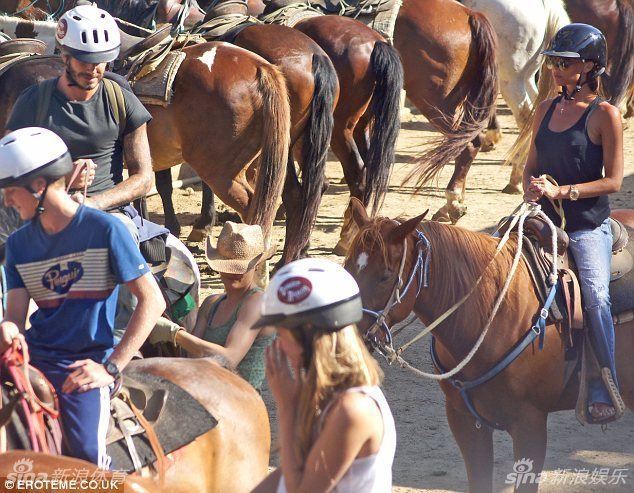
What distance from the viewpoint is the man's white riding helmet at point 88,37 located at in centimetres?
426

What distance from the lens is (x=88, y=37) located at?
431 centimetres

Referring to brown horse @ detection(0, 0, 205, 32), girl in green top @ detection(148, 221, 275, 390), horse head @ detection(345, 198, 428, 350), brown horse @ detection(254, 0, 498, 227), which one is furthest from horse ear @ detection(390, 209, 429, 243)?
brown horse @ detection(254, 0, 498, 227)

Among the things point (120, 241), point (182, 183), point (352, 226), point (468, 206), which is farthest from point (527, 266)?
point (182, 183)

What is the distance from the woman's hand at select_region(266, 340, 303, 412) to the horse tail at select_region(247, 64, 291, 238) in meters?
4.90

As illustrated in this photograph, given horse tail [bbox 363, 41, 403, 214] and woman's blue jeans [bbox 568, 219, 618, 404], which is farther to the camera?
horse tail [bbox 363, 41, 403, 214]

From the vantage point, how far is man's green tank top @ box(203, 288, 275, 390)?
165 inches

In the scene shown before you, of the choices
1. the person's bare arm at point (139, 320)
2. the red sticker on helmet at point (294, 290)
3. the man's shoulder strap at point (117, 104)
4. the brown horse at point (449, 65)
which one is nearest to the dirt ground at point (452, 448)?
the man's shoulder strap at point (117, 104)

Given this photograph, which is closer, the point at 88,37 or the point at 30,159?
the point at 30,159

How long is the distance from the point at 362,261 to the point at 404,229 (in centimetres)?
21

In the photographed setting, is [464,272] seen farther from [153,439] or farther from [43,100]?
[43,100]

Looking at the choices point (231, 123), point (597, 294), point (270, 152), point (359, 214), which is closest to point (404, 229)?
point (359, 214)

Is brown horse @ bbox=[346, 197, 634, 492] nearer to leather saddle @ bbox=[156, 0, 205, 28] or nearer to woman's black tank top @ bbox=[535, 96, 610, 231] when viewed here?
woman's black tank top @ bbox=[535, 96, 610, 231]

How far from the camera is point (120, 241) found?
302 centimetres

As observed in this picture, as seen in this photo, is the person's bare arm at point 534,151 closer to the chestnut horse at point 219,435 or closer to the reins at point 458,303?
the reins at point 458,303
